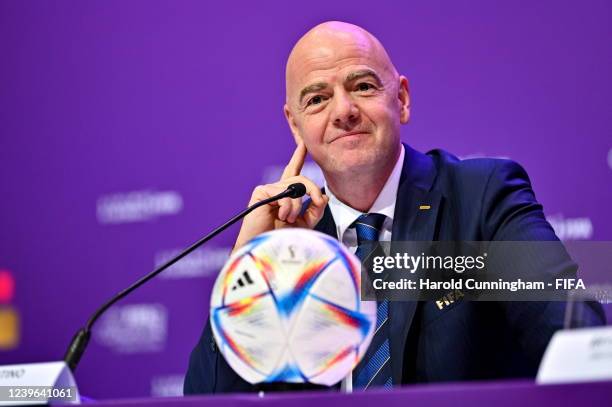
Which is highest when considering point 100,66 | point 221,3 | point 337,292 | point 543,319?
point 221,3

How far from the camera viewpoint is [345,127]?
2260 millimetres

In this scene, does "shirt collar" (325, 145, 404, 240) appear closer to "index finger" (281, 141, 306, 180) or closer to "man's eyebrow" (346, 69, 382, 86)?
"index finger" (281, 141, 306, 180)

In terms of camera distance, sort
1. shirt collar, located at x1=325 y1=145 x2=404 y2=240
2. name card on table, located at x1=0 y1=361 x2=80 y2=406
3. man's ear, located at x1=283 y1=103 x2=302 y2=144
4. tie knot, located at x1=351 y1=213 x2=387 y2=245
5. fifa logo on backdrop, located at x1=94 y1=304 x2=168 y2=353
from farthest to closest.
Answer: fifa logo on backdrop, located at x1=94 y1=304 x2=168 y2=353 → man's ear, located at x1=283 y1=103 x2=302 y2=144 → shirt collar, located at x1=325 y1=145 x2=404 y2=240 → tie knot, located at x1=351 y1=213 x2=387 y2=245 → name card on table, located at x1=0 y1=361 x2=80 y2=406

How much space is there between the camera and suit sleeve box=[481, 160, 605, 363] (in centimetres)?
181

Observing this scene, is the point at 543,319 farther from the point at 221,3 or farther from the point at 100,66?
the point at 100,66

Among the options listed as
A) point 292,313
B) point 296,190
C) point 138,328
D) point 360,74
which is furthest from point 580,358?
point 138,328

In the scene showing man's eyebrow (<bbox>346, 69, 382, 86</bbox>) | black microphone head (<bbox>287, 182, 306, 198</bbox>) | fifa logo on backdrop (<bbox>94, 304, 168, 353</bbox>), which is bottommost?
fifa logo on backdrop (<bbox>94, 304, 168, 353</bbox>)

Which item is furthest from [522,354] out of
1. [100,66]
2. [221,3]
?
[100,66]

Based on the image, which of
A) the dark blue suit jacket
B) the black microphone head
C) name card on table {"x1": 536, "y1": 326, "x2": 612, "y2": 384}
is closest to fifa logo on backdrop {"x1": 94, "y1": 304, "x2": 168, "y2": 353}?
the dark blue suit jacket

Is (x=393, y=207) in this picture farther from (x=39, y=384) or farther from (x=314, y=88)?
(x=39, y=384)

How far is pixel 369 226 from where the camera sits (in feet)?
7.20

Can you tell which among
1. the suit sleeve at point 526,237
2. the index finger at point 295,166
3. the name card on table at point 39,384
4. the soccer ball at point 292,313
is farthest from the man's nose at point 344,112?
the name card on table at point 39,384

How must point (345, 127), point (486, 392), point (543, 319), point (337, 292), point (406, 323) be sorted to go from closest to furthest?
point (486, 392), point (337, 292), point (543, 319), point (406, 323), point (345, 127)

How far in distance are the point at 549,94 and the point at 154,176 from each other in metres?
1.32
